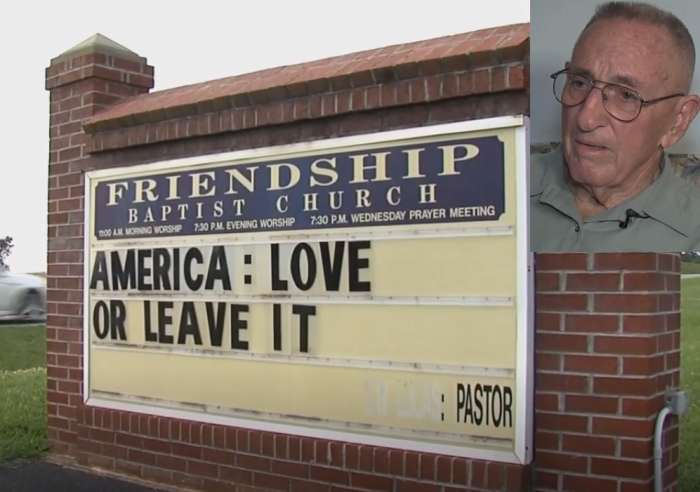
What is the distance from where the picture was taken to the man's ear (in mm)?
4113

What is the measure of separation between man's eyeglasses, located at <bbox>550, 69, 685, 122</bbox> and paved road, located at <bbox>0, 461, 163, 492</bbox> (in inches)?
148

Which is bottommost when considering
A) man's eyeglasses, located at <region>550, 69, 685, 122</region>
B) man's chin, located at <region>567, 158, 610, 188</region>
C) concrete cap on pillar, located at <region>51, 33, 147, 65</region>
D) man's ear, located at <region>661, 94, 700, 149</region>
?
man's chin, located at <region>567, 158, 610, 188</region>

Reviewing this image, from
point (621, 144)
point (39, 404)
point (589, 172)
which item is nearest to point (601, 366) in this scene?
point (589, 172)

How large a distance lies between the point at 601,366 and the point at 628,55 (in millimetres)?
1515

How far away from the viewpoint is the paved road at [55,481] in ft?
19.8

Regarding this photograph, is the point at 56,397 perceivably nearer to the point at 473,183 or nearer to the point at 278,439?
the point at 278,439

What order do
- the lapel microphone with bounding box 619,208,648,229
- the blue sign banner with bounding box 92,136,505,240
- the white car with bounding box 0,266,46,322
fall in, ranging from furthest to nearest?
the white car with bounding box 0,266,46,322 → the blue sign banner with bounding box 92,136,505,240 → the lapel microphone with bounding box 619,208,648,229

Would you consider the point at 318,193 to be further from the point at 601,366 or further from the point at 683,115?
the point at 683,115

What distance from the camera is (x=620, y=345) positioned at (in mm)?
4152

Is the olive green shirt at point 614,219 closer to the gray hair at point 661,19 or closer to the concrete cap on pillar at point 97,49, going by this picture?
the gray hair at point 661,19

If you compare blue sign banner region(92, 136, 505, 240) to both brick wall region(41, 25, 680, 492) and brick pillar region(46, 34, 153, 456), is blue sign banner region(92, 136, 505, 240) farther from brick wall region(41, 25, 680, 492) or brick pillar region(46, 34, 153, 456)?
brick pillar region(46, 34, 153, 456)

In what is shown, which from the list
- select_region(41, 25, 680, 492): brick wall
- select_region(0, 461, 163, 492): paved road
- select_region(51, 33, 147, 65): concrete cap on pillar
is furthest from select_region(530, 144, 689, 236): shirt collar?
select_region(51, 33, 147, 65): concrete cap on pillar

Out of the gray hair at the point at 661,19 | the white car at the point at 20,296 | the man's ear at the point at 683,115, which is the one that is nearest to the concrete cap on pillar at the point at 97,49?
the gray hair at the point at 661,19

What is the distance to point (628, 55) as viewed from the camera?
165 inches
